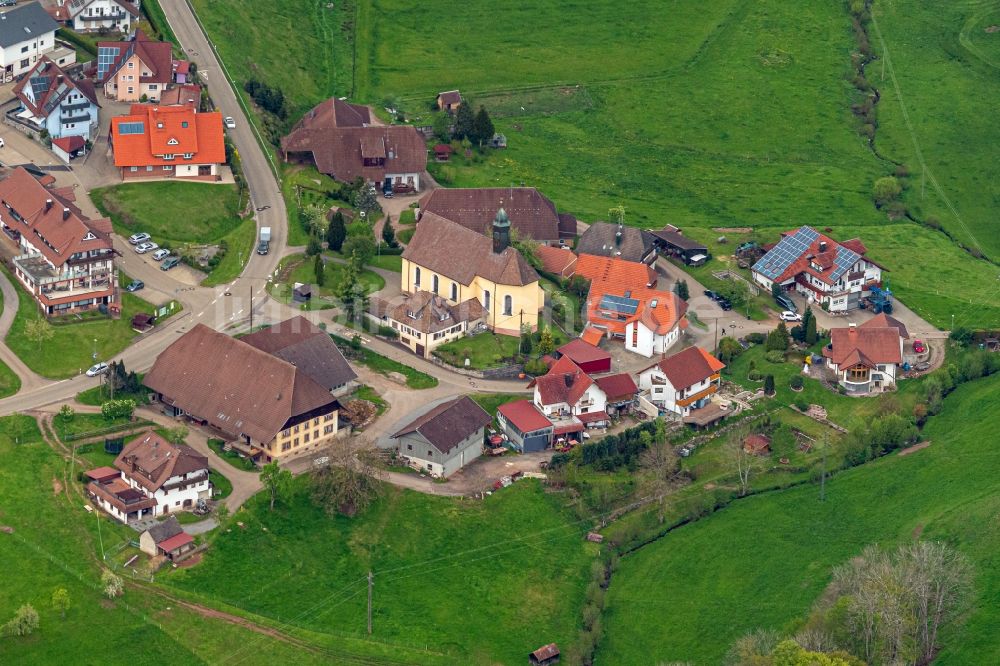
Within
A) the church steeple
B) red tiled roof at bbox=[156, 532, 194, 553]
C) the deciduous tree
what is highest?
the church steeple

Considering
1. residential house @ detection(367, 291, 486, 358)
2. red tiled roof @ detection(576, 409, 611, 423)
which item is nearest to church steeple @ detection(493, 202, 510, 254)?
residential house @ detection(367, 291, 486, 358)

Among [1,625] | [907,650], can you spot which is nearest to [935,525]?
[907,650]

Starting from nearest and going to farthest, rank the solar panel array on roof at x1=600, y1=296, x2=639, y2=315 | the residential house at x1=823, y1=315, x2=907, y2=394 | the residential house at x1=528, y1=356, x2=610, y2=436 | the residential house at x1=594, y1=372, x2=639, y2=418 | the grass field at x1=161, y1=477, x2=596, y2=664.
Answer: the grass field at x1=161, y1=477, x2=596, y2=664 < the residential house at x1=528, y1=356, x2=610, y2=436 < the residential house at x1=594, y1=372, x2=639, y2=418 < the residential house at x1=823, y1=315, x2=907, y2=394 < the solar panel array on roof at x1=600, y1=296, x2=639, y2=315

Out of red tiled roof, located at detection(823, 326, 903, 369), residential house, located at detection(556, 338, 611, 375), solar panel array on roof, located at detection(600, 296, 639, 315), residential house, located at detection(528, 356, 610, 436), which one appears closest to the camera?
residential house, located at detection(528, 356, 610, 436)

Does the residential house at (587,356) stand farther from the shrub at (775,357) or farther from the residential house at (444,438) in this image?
the shrub at (775,357)

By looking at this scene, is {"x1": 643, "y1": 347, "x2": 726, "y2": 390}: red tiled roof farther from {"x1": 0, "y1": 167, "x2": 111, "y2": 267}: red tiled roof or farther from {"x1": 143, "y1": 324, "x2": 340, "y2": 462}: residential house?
{"x1": 0, "y1": 167, "x2": 111, "y2": 267}: red tiled roof

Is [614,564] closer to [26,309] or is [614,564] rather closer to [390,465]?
[390,465]
